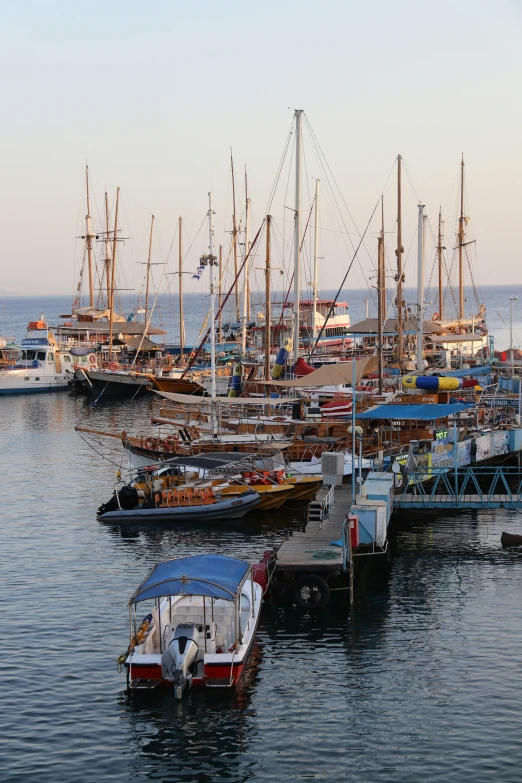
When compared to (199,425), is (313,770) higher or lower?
lower

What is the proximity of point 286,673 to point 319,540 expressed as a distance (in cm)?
875

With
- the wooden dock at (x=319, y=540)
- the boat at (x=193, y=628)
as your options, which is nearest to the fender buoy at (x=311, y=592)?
the wooden dock at (x=319, y=540)

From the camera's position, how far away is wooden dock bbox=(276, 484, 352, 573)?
109ft

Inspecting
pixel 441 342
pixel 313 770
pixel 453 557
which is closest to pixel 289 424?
pixel 453 557

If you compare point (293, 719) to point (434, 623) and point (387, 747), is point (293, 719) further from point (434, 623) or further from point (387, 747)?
point (434, 623)

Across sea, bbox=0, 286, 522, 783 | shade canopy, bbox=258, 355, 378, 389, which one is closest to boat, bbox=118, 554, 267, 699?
sea, bbox=0, 286, 522, 783

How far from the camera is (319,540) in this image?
119 ft

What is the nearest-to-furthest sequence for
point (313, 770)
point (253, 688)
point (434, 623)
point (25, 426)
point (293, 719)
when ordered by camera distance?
point (313, 770), point (293, 719), point (253, 688), point (434, 623), point (25, 426)

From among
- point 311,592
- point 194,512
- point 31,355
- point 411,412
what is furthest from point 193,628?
point 31,355

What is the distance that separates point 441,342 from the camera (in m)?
97.9

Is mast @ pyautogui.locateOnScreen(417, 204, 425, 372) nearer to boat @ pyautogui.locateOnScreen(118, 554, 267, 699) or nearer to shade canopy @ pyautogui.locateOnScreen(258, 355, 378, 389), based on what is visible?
shade canopy @ pyautogui.locateOnScreen(258, 355, 378, 389)

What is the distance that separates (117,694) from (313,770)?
6520 millimetres

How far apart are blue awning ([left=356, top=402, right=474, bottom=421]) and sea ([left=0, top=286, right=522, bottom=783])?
533 centimetres

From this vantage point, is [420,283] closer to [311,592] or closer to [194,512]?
[194,512]
